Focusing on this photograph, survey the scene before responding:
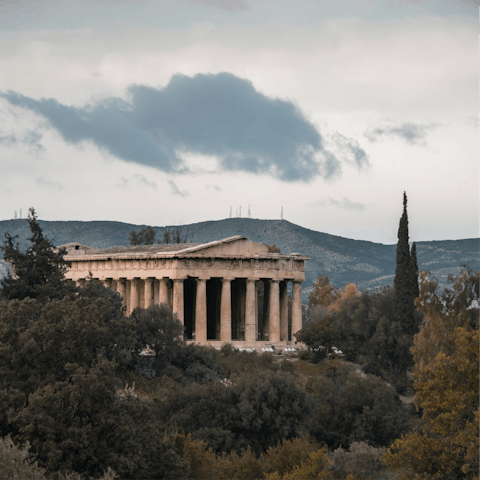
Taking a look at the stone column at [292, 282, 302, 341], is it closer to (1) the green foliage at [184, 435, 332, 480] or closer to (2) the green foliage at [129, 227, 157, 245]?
(1) the green foliage at [184, 435, 332, 480]

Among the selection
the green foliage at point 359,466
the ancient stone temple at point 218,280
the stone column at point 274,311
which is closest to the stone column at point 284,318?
the ancient stone temple at point 218,280

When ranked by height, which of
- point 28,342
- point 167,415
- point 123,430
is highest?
point 28,342

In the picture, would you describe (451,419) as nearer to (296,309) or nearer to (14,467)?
(14,467)

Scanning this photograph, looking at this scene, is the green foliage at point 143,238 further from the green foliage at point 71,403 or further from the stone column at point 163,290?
the green foliage at point 71,403

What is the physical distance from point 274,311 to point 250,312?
6.20 feet

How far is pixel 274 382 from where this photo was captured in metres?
37.9

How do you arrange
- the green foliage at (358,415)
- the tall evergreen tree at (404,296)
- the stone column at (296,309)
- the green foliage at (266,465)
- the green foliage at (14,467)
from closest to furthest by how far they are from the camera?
the green foliage at (14,467) → the green foliage at (266,465) → the green foliage at (358,415) → the tall evergreen tree at (404,296) → the stone column at (296,309)

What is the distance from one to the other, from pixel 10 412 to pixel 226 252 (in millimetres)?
35877

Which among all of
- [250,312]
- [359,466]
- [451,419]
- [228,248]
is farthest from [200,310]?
[451,419]

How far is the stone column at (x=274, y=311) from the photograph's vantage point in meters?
58.2

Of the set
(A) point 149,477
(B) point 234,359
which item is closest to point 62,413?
(A) point 149,477

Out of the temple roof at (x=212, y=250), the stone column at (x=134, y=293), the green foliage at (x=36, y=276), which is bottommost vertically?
the stone column at (x=134, y=293)

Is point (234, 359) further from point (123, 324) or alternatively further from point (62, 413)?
point (62, 413)

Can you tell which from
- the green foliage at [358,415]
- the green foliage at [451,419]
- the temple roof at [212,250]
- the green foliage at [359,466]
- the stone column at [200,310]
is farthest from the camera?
the stone column at [200,310]
